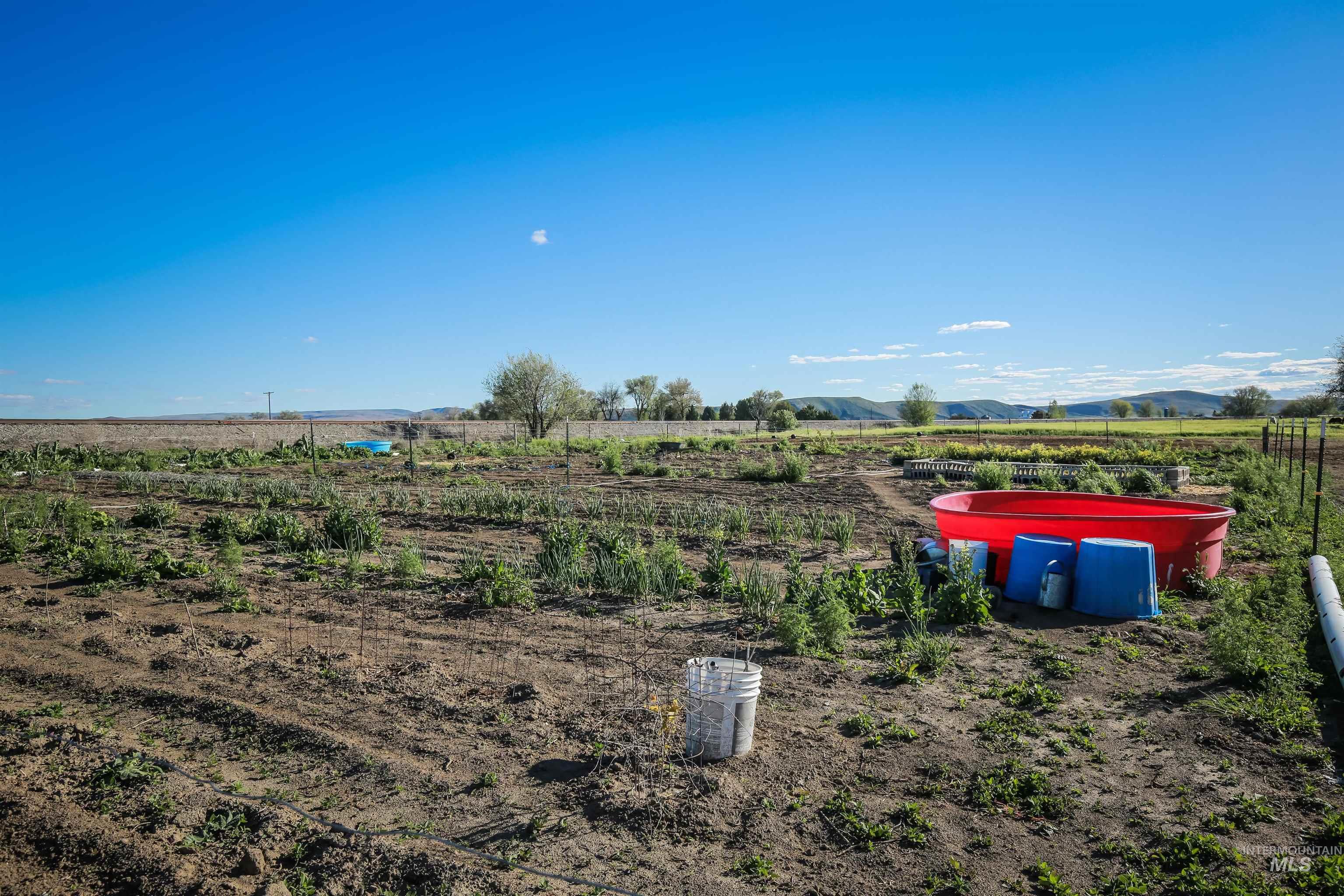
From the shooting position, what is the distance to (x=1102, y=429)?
52.7 m

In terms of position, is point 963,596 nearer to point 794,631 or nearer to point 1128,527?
point 794,631

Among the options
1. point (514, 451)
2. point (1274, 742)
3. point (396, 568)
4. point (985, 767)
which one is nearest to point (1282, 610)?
point (1274, 742)

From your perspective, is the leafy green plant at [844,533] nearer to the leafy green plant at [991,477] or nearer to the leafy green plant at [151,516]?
the leafy green plant at [991,477]

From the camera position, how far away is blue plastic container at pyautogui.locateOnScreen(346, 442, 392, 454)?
3189cm

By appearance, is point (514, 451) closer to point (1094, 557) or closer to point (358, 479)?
point (358, 479)

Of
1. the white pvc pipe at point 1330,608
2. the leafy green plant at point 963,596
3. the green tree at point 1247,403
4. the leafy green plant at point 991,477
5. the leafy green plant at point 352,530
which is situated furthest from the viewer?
the green tree at point 1247,403

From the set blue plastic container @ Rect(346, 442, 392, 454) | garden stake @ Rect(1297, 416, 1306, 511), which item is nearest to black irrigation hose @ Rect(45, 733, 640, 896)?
garden stake @ Rect(1297, 416, 1306, 511)

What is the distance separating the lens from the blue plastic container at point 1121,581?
650 centimetres

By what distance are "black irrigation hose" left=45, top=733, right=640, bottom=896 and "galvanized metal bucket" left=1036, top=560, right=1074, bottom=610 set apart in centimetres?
530

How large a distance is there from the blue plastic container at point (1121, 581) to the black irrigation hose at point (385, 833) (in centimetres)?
553

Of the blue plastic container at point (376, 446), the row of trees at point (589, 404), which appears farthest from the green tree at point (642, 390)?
the blue plastic container at point (376, 446)

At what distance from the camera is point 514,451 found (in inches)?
1253

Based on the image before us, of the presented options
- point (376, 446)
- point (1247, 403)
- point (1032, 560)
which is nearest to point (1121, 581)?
point (1032, 560)

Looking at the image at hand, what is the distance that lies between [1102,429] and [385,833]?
59562mm
